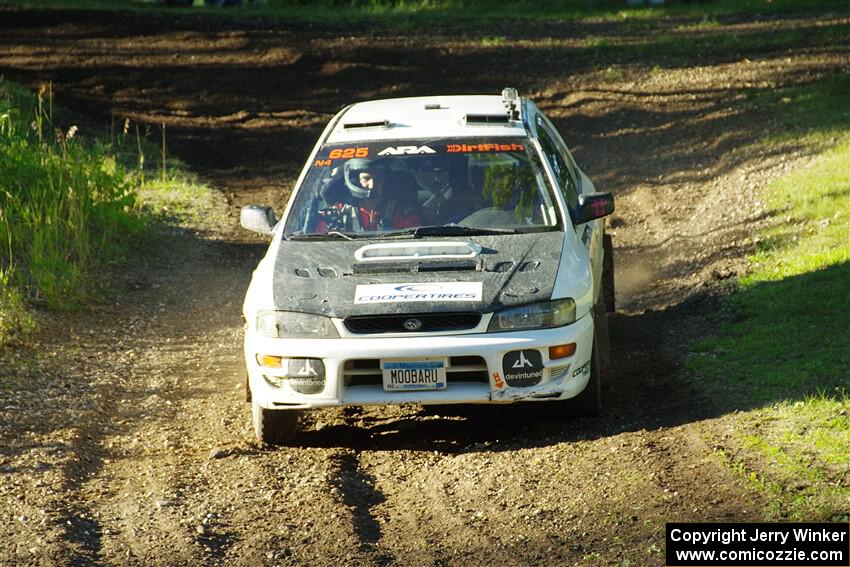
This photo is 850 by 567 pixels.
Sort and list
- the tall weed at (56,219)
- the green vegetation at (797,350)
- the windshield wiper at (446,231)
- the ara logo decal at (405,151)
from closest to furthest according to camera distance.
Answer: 1. the green vegetation at (797,350)
2. the windshield wiper at (446,231)
3. the ara logo decal at (405,151)
4. the tall weed at (56,219)

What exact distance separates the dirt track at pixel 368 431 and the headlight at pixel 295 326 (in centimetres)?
68

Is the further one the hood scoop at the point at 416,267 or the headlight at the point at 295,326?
the hood scoop at the point at 416,267

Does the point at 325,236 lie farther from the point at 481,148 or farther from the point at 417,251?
the point at 481,148

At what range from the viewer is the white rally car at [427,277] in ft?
21.4

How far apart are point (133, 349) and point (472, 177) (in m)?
3.05

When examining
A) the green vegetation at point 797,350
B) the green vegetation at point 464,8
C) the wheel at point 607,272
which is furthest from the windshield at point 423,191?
the green vegetation at point 464,8

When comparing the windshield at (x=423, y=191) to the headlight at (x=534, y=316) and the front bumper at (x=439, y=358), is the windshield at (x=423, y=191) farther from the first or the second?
the front bumper at (x=439, y=358)

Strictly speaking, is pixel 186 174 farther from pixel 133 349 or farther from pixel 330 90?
pixel 133 349

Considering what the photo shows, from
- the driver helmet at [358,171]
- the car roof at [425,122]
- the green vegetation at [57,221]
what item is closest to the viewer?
the driver helmet at [358,171]

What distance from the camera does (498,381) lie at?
6.51 meters

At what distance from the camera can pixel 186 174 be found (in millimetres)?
15391

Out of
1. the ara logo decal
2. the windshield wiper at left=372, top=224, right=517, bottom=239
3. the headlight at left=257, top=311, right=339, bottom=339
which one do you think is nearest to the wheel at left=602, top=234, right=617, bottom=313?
the ara logo decal

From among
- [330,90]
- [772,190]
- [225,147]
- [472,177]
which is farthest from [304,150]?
[472,177]

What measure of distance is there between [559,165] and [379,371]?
2371mm
